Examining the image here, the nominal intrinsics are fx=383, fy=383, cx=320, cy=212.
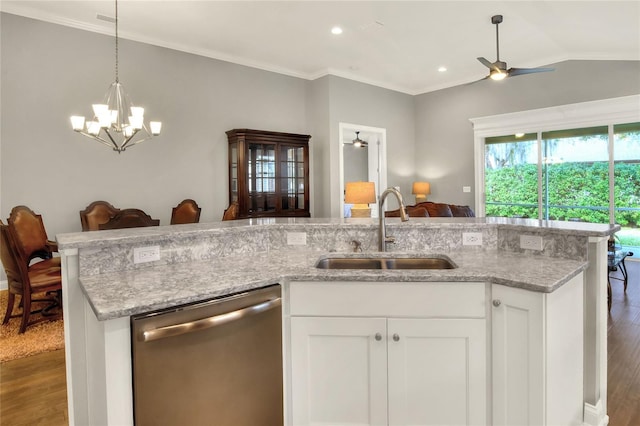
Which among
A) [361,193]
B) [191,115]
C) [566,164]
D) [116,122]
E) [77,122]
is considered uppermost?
[191,115]

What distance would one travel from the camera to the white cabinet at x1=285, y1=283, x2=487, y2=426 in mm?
1616

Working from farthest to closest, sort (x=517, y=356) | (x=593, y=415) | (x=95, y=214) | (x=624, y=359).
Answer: (x=95, y=214), (x=624, y=359), (x=593, y=415), (x=517, y=356)

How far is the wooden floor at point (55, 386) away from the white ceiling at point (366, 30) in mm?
3221

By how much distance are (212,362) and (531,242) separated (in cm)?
169

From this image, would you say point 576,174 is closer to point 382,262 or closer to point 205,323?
point 382,262

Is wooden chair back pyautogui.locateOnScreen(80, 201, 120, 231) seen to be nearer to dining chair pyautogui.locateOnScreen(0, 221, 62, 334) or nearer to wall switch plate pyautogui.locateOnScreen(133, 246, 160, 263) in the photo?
dining chair pyautogui.locateOnScreen(0, 221, 62, 334)

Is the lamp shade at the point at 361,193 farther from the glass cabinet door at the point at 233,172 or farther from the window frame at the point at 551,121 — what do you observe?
the window frame at the point at 551,121

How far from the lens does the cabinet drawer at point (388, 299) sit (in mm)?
1613

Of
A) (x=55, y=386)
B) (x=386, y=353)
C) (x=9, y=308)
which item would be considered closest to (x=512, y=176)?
(x=386, y=353)

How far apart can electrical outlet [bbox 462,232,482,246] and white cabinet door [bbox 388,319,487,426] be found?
69cm

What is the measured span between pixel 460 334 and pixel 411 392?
1.08ft

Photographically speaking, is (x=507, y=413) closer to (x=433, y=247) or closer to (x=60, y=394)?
(x=433, y=247)

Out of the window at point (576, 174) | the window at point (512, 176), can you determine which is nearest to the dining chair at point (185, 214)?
the window at point (512, 176)

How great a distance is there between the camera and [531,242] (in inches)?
80.0
